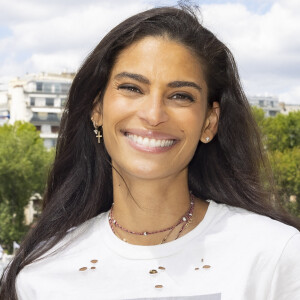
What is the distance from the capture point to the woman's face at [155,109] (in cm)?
235

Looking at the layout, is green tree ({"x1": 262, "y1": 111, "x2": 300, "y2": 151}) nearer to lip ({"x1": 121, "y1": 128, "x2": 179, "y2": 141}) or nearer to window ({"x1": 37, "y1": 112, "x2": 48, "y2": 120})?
window ({"x1": 37, "y1": 112, "x2": 48, "y2": 120})

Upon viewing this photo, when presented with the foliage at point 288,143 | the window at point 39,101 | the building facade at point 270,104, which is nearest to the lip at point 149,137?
the foliage at point 288,143

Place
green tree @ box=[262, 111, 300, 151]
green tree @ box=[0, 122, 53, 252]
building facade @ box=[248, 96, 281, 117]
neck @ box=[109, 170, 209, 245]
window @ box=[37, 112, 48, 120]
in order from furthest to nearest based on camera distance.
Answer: building facade @ box=[248, 96, 281, 117]
window @ box=[37, 112, 48, 120]
green tree @ box=[262, 111, 300, 151]
green tree @ box=[0, 122, 53, 252]
neck @ box=[109, 170, 209, 245]

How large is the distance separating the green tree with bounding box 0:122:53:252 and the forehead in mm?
28793

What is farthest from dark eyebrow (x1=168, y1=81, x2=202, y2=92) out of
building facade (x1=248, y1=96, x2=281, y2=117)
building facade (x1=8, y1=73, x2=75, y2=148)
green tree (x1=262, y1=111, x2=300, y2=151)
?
building facade (x1=248, y1=96, x2=281, y2=117)

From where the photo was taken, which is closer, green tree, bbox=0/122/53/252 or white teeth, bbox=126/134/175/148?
white teeth, bbox=126/134/175/148

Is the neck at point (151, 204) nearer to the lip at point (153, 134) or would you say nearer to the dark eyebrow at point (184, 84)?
the lip at point (153, 134)

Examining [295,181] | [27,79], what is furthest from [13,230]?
[27,79]

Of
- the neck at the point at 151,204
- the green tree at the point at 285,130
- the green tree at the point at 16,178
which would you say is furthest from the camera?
the green tree at the point at 285,130

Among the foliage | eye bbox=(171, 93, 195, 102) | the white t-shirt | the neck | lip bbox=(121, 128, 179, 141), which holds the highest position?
eye bbox=(171, 93, 195, 102)

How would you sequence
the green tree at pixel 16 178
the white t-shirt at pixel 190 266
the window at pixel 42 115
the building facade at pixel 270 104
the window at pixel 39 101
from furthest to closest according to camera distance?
the building facade at pixel 270 104, the window at pixel 39 101, the window at pixel 42 115, the green tree at pixel 16 178, the white t-shirt at pixel 190 266

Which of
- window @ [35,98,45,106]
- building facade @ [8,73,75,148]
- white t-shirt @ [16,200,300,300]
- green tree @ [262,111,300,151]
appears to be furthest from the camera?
window @ [35,98,45,106]

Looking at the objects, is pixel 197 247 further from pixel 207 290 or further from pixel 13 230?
pixel 13 230

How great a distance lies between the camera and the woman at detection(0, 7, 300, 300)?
2312mm
